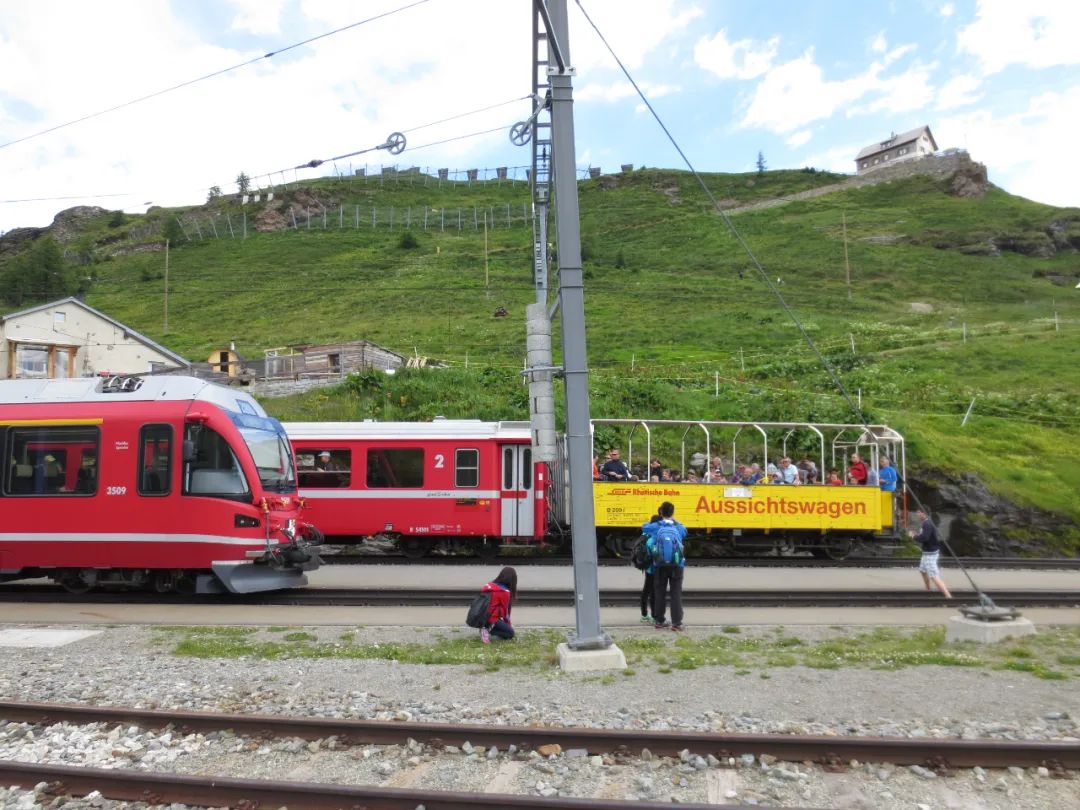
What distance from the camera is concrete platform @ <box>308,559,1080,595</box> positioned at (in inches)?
607

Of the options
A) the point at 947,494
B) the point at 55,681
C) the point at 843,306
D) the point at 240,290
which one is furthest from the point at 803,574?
the point at 240,290

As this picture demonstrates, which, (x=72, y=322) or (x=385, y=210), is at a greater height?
(x=385, y=210)

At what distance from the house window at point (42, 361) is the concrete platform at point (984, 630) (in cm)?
3518

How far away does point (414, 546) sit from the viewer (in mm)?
19656

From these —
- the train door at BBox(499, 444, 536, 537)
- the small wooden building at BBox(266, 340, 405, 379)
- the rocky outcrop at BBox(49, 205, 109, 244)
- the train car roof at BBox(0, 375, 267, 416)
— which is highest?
the rocky outcrop at BBox(49, 205, 109, 244)

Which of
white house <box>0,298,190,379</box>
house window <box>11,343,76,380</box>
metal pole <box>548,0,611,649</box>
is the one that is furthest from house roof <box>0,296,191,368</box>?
metal pole <box>548,0,611,649</box>

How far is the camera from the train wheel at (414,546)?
1964 cm

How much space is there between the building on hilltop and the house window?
121060 millimetres

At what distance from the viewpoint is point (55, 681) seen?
348 inches

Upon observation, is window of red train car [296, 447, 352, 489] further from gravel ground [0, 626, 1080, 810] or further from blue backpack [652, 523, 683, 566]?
blue backpack [652, 523, 683, 566]

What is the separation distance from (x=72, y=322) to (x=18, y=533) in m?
26.8

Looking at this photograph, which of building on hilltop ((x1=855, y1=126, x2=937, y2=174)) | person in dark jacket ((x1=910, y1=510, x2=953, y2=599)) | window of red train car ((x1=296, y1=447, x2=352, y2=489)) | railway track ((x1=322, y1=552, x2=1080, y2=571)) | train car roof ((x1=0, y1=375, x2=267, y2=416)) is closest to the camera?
person in dark jacket ((x1=910, y1=510, x2=953, y2=599))

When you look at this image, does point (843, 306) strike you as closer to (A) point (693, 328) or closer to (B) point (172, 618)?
(A) point (693, 328)

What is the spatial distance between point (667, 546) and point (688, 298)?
5451 centimetres
